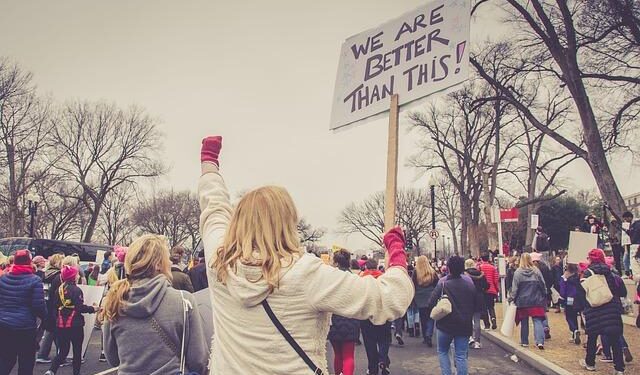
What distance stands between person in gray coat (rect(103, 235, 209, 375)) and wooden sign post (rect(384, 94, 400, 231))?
1572 millimetres

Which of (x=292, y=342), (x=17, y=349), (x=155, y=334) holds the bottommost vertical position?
(x=17, y=349)

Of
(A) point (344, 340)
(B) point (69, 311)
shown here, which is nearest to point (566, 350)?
(A) point (344, 340)

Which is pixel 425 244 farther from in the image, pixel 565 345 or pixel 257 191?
pixel 257 191

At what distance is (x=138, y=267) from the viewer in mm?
3561

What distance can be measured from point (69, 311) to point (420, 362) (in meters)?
6.07

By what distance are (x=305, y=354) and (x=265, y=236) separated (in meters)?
0.46

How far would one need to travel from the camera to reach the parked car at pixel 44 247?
2603 centimetres

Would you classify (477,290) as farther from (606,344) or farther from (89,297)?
(89,297)

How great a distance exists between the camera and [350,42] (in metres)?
3.76

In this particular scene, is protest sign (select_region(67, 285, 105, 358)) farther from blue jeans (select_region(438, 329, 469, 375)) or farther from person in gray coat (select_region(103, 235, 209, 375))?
person in gray coat (select_region(103, 235, 209, 375))

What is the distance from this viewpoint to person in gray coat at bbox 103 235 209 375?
3.35 m

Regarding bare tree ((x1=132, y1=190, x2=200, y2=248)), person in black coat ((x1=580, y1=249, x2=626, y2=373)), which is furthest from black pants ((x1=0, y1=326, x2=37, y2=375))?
bare tree ((x1=132, y1=190, x2=200, y2=248))

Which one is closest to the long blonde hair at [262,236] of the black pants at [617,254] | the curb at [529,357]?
the curb at [529,357]

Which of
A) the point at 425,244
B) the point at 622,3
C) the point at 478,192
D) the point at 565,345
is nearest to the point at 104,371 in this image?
the point at 565,345
